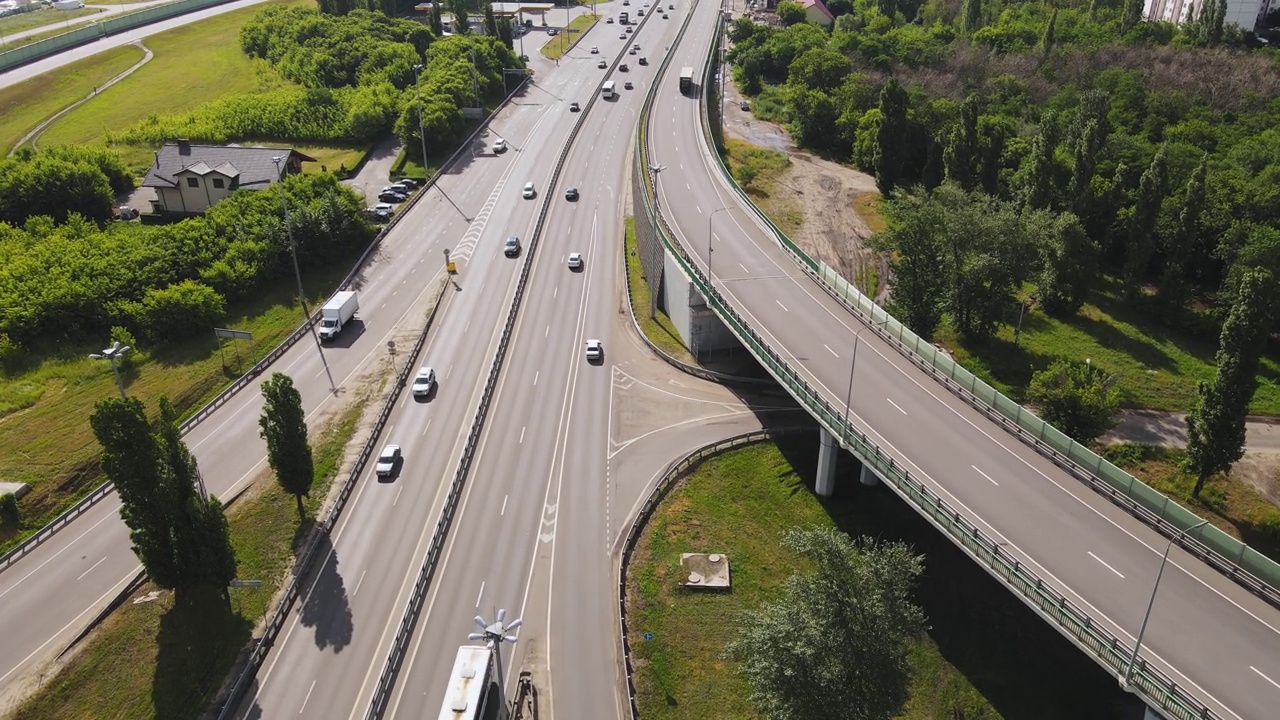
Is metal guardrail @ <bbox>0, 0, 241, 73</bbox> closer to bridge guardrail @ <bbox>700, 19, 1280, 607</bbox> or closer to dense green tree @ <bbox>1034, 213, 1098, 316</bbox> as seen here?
bridge guardrail @ <bbox>700, 19, 1280, 607</bbox>

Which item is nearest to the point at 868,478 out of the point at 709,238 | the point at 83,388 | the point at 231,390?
the point at 709,238

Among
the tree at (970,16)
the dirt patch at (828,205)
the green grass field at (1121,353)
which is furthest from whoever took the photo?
the tree at (970,16)

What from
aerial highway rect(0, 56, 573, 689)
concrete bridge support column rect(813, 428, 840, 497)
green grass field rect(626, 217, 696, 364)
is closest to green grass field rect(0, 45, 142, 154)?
aerial highway rect(0, 56, 573, 689)

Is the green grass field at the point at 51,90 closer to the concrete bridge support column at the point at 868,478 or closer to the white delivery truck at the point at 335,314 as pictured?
the white delivery truck at the point at 335,314

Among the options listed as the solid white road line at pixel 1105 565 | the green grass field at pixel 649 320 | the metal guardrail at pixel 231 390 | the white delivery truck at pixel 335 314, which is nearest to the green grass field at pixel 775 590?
the solid white road line at pixel 1105 565

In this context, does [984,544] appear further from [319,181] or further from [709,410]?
[319,181]

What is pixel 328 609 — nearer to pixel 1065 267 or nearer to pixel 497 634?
pixel 497 634

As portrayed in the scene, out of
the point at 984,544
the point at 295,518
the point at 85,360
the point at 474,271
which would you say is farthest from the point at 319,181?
the point at 984,544
